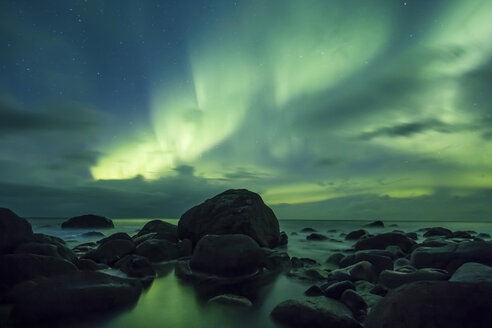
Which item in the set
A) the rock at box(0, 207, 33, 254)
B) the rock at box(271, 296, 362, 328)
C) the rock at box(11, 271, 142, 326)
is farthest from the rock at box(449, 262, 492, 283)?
the rock at box(0, 207, 33, 254)

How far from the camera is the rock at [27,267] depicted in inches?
198

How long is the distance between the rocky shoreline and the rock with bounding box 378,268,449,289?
0.06 ft

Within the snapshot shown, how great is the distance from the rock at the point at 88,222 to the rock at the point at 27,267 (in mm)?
30470

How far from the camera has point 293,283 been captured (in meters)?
6.26

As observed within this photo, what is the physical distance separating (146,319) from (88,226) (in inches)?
1357

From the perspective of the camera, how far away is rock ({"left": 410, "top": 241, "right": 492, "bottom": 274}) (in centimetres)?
612

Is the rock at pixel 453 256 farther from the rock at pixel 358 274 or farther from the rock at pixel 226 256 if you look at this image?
the rock at pixel 226 256

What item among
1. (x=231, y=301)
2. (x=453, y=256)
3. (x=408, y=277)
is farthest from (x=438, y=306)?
(x=453, y=256)

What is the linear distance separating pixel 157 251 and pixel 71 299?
516 centimetres

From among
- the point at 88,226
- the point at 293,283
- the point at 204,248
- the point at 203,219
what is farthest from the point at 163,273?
the point at 88,226

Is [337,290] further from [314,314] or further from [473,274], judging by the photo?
[473,274]

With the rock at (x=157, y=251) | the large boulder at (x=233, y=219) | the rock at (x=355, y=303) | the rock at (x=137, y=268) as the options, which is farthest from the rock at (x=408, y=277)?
the rock at (x=157, y=251)

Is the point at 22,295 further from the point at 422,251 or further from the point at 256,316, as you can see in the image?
the point at 422,251

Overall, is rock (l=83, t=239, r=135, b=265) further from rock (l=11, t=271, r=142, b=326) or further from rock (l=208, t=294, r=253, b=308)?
rock (l=208, t=294, r=253, b=308)
